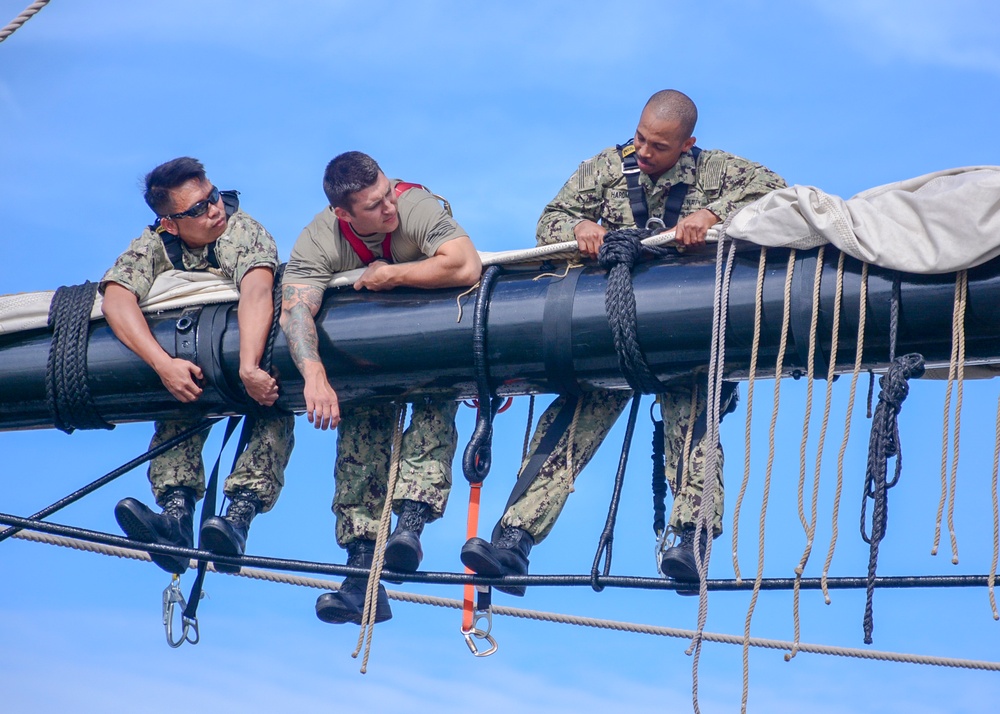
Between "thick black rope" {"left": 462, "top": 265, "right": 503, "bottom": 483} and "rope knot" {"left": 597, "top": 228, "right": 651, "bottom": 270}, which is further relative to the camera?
"thick black rope" {"left": 462, "top": 265, "right": 503, "bottom": 483}

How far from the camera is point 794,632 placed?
5719 millimetres

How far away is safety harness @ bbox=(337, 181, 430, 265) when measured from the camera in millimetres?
6951

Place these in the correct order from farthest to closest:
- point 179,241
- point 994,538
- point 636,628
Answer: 1. point 636,628
2. point 179,241
3. point 994,538

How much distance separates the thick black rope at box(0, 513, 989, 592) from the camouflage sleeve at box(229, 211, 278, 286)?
1.31m

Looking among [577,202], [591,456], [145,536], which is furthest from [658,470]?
[145,536]

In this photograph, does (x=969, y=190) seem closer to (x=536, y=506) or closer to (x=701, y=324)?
(x=701, y=324)

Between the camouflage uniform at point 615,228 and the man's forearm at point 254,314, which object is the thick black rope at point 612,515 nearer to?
the camouflage uniform at point 615,228

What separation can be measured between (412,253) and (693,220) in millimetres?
1425

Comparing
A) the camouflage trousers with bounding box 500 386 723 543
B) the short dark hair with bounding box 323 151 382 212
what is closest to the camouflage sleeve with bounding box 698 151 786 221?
the camouflage trousers with bounding box 500 386 723 543

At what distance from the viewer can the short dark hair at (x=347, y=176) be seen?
6.73 m

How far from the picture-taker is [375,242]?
6.95 meters

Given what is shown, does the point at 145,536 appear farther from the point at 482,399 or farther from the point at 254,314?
the point at 482,399

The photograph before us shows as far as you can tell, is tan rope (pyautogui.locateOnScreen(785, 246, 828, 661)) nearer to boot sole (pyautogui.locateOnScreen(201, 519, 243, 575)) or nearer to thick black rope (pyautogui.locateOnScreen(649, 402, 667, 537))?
thick black rope (pyautogui.locateOnScreen(649, 402, 667, 537))

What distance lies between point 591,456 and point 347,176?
171 centimetres
